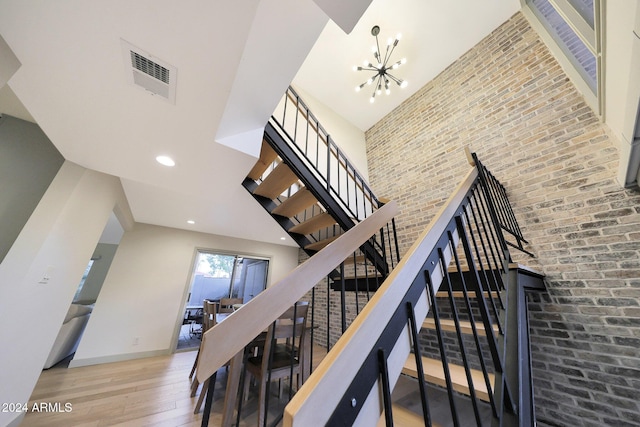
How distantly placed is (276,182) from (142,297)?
12.0 ft

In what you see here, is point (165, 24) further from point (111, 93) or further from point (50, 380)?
point (50, 380)

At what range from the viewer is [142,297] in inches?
155

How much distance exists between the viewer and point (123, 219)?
11.5ft

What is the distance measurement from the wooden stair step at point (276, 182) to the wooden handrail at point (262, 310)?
1.29 metres

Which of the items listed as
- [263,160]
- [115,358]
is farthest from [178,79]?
[115,358]

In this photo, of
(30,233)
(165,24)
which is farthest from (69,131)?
(165,24)

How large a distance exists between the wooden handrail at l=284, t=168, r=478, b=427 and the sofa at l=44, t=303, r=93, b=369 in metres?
4.39

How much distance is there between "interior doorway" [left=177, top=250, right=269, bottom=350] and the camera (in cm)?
525

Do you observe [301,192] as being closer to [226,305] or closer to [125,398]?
[226,305]

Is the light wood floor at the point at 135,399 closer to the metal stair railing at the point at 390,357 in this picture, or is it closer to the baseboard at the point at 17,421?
the baseboard at the point at 17,421

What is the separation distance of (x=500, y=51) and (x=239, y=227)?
525 cm

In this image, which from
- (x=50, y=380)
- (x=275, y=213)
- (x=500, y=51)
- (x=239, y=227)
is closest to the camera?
(x=50, y=380)

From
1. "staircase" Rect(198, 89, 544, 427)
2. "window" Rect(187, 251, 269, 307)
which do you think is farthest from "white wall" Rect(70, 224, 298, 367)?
"staircase" Rect(198, 89, 544, 427)

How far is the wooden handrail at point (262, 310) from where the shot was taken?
74 centimetres
